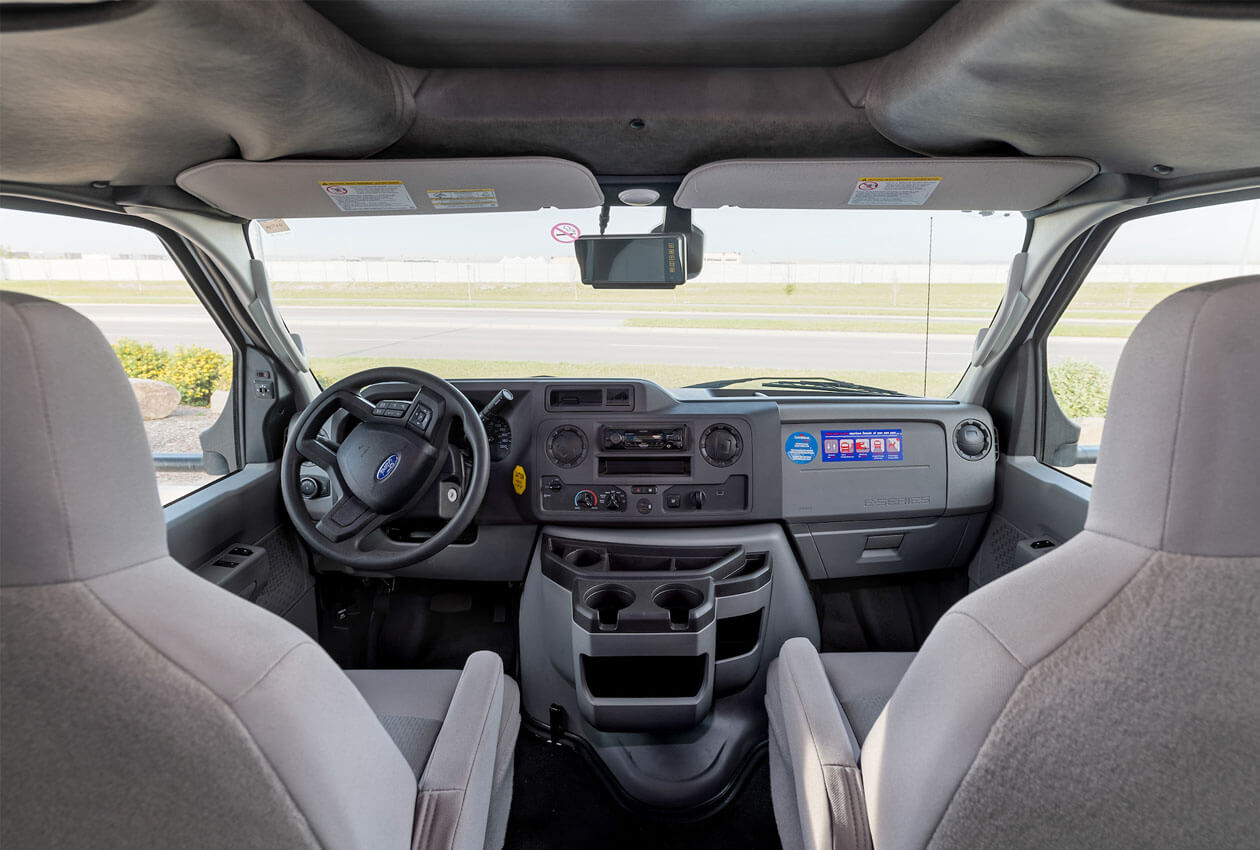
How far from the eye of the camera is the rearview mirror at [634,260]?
93.4 inches

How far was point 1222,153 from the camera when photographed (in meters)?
1.84

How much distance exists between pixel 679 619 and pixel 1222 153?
2064 millimetres

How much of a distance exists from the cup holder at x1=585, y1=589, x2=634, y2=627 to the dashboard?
0.29 m

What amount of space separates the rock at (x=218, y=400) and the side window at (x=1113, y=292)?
120 inches

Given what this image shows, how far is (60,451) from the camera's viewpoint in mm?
680

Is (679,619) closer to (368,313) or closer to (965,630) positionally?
(965,630)

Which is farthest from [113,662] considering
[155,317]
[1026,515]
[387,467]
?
[1026,515]

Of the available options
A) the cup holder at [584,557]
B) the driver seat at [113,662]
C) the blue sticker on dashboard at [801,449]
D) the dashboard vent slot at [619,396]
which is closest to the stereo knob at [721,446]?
the blue sticker on dashboard at [801,449]

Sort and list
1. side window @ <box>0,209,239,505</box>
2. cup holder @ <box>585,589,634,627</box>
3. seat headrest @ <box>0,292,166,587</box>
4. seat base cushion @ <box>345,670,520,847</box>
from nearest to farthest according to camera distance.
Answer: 1. seat headrest @ <box>0,292,166,587</box>
2. seat base cushion @ <box>345,670,520,847</box>
3. side window @ <box>0,209,239,505</box>
4. cup holder @ <box>585,589,634,627</box>

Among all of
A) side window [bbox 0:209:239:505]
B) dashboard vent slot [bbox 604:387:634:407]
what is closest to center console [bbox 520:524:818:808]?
dashboard vent slot [bbox 604:387:634:407]

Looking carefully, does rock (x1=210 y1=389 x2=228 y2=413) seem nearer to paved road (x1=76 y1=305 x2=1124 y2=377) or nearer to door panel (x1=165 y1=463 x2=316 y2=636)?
paved road (x1=76 y1=305 x2=1124 y2=377)

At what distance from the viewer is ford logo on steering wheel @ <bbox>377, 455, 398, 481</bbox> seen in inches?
81.9

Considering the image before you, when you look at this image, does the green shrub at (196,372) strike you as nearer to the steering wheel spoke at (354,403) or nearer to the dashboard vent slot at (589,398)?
the steering wheel spoke at (354,403)

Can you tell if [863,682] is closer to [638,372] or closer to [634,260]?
[638,372]
